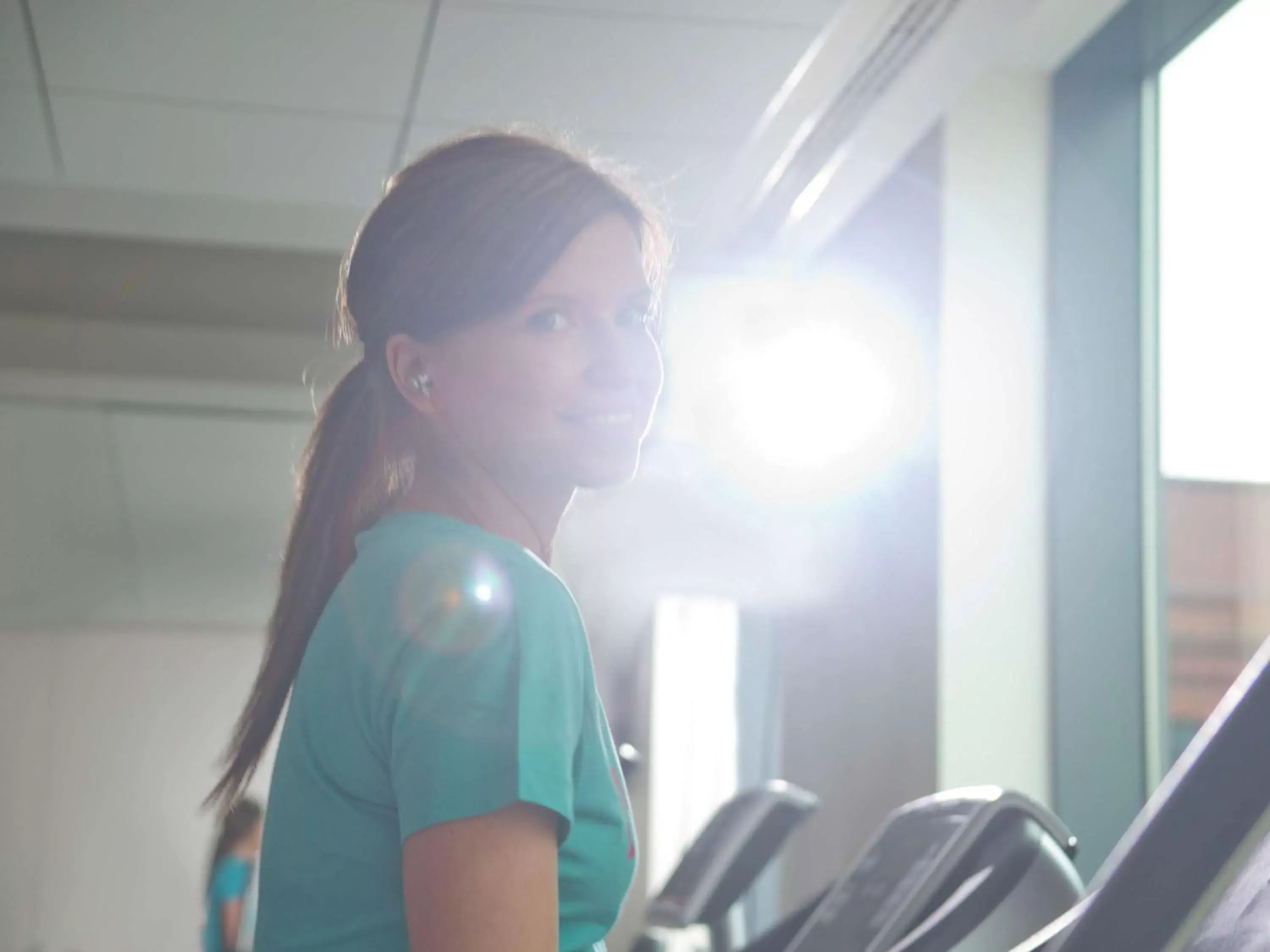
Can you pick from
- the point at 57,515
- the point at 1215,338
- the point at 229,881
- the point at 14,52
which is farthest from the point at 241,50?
the point at 229,881

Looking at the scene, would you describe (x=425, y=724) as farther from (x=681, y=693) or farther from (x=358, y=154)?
(x=681, y=693)

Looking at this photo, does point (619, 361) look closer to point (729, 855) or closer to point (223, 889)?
point (729, 855)

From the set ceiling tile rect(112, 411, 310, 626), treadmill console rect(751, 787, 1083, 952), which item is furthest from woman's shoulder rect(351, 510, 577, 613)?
ceiling tile rect(112, 411, 310, 626)

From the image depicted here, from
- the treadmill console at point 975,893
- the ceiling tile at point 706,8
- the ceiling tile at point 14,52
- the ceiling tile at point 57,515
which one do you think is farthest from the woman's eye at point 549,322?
the ceiling tile at point 57,515

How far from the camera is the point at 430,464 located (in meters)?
0.94

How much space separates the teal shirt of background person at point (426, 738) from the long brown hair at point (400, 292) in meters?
0.10

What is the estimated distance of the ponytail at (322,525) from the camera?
0.95m

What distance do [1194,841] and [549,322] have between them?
0.51 meters

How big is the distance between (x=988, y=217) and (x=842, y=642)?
126 cm

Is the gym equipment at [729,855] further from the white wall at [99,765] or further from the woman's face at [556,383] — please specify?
the white wall at [99,765]

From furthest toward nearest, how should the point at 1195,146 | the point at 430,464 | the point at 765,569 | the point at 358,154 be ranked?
the point at 765,569 < the point at 358,154 < the point at 1195,146 < the point at 430,464

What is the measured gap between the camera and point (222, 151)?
382 cm

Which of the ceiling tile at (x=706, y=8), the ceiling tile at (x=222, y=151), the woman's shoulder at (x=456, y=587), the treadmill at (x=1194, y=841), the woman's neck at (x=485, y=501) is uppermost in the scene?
the ceiling tile at (x=706, y=8)

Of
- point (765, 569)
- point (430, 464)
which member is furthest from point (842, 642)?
point (430, 464)
